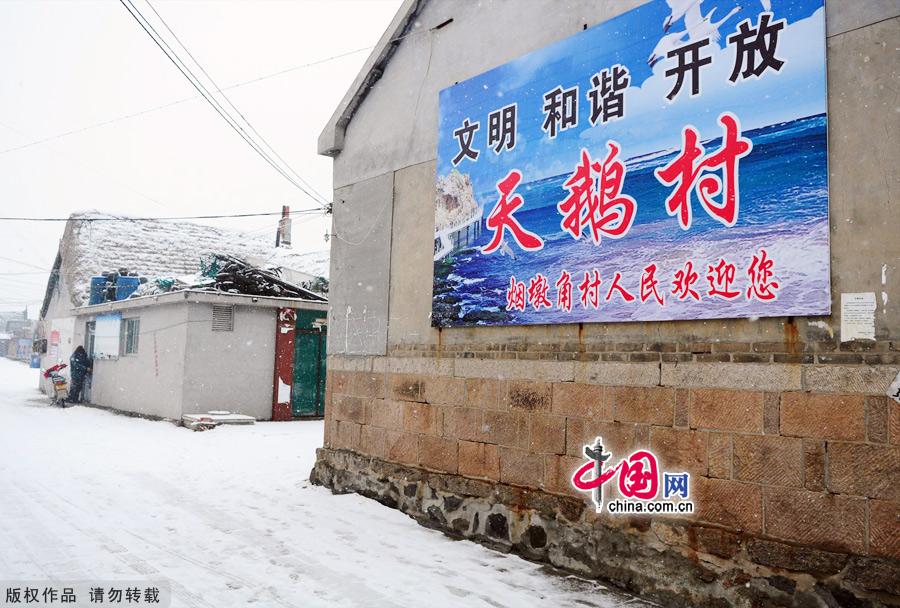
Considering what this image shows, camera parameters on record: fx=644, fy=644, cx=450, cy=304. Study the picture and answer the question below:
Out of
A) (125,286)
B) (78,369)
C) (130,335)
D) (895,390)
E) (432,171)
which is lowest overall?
(78,369)

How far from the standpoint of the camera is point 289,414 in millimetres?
17141

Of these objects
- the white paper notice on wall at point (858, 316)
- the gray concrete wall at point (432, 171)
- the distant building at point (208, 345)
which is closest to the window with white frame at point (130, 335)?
the distant building at point (208, 345)

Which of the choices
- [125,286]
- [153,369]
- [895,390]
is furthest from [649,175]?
[125,286]

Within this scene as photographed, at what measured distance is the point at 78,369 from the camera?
20.7 m

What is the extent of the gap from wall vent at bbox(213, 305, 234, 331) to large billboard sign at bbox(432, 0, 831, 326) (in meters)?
10.7

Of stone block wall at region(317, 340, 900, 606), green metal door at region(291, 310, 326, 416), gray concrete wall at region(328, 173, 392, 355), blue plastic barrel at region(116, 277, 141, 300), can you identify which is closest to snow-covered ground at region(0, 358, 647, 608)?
stone block wall at region(317, 340, 900, 606)

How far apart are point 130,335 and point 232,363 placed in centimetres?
446

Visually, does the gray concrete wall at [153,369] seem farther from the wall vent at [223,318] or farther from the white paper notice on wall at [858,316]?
the white paper notice on wall at [858,316]

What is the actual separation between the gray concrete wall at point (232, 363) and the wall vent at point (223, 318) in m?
0.10

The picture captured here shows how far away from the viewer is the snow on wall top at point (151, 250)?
78.4 ft

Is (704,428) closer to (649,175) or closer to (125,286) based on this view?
(649,175)

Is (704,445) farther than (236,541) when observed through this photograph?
No

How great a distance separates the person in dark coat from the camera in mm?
20625

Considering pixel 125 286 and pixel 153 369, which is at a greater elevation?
pixel 125 286
